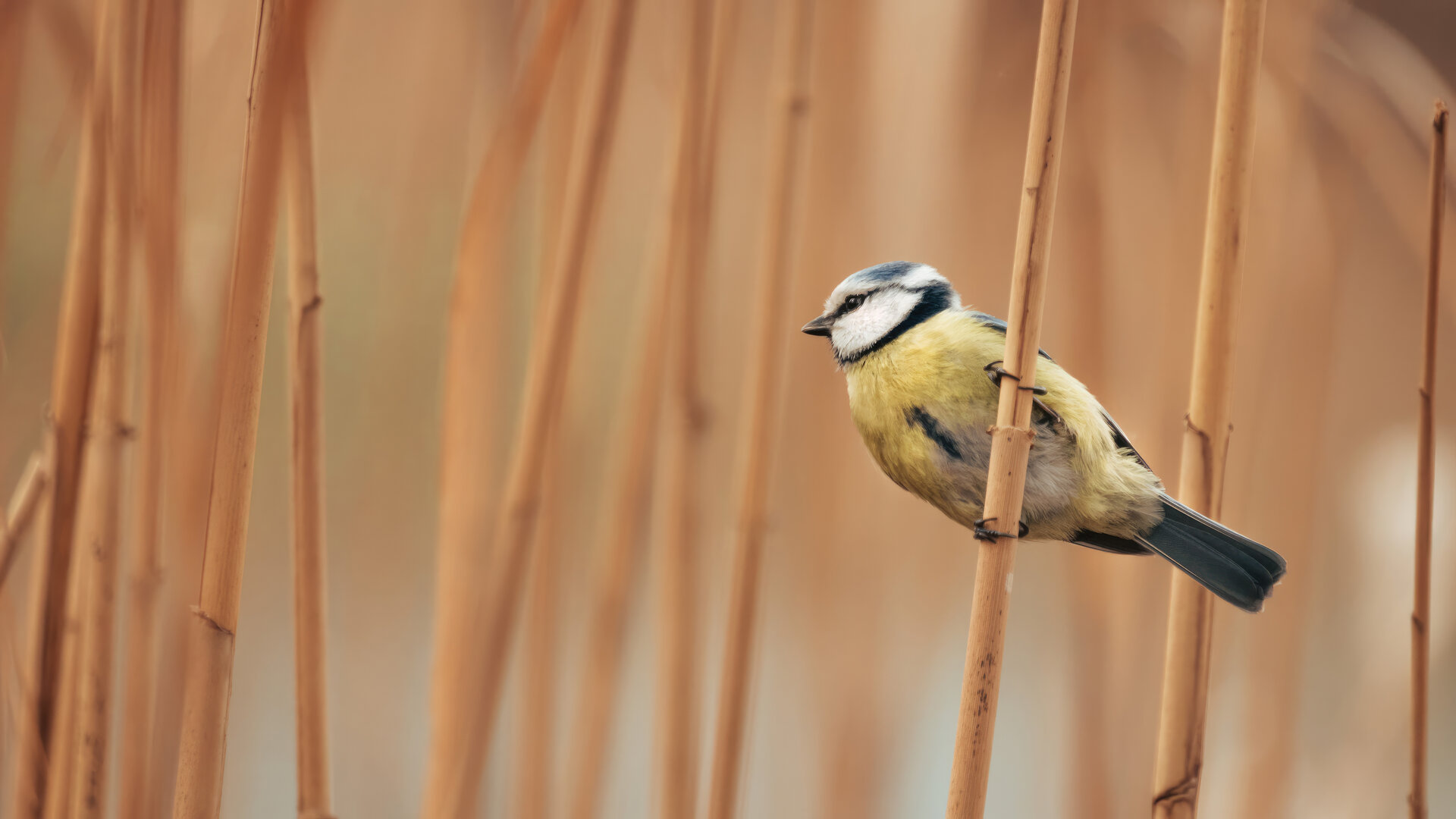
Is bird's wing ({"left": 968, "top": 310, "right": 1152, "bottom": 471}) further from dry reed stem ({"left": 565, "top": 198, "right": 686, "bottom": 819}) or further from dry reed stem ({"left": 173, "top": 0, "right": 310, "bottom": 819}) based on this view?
dry reed stem ({"left": 173, "top": 0, "right": 310, "bottom": 819})

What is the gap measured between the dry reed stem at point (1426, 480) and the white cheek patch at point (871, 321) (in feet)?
0.94

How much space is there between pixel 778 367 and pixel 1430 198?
1.15 ft

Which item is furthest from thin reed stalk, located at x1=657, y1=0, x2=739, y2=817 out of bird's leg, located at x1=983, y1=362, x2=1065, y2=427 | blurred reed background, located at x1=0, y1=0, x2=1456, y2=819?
bird's leg, located at x1=983, y1=362, x2=1065, y2=427

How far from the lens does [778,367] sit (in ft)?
2.03

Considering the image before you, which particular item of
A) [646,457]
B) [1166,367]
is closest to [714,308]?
[646,457]

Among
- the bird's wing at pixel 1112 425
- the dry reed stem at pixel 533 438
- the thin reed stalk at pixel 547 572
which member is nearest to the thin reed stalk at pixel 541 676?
the thin reed stalk at pixel 547 572

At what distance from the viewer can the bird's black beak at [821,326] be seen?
0.62 metres

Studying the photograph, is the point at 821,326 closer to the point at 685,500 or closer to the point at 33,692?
the point at 685,500

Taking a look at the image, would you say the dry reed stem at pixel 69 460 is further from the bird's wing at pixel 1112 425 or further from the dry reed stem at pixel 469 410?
the bird's wing at pixel 1112 425

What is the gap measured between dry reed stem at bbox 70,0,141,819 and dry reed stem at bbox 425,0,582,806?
7.3 inches

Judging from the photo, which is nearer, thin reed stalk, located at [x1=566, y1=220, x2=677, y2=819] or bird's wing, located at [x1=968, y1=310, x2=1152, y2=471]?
bird's wing, located at [x1=968, y1=310, x2=1152, y2=471]

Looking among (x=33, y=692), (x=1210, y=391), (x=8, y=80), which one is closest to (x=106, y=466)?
(x=33, y=692)

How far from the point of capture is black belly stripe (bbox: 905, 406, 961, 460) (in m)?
0.55

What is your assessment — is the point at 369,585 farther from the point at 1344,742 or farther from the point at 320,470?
the point at 1344,742
